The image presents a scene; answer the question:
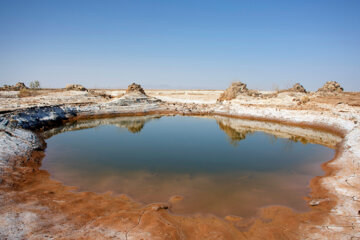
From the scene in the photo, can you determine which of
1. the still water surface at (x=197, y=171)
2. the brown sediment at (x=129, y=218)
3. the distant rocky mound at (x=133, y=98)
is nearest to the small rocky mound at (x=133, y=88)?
the distant rocky mound at (x=133, y=98)

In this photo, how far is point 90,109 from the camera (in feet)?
67.0

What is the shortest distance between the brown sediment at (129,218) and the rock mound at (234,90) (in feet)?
65.2

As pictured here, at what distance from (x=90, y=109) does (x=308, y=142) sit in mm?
17944

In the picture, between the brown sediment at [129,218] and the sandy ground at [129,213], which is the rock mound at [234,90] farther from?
the brown sediment at [129,218]

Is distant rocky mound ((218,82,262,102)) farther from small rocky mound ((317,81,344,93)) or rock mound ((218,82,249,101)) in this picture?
small rocky mound ((317,81,344,93))

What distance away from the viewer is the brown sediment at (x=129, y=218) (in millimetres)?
4277

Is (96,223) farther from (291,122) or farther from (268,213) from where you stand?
(291,122)

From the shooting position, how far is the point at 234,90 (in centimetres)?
2567

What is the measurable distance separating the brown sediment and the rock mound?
19.9 m

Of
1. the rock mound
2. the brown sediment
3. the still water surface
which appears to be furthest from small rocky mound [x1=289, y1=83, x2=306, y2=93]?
the brown sediment

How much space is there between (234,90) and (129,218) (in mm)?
23016

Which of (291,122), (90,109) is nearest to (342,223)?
(291,122)

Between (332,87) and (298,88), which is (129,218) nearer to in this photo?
(298,88)

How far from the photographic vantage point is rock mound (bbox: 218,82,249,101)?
83.2ft
